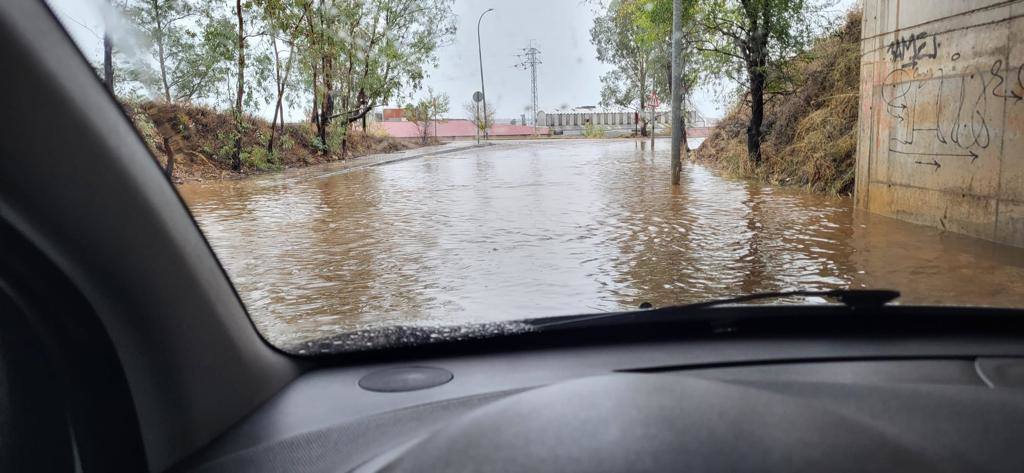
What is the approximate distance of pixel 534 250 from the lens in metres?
7.60

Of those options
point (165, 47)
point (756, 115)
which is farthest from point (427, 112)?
point (165, 47)

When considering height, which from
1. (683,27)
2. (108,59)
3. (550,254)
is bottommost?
(550,254)

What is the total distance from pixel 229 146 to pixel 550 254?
11020 millimetres

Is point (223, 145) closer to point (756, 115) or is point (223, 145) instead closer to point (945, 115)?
point (756, 115)

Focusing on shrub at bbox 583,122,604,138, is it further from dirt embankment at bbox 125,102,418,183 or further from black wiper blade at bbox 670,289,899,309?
black wiper blade at bbox 670,289,899,309

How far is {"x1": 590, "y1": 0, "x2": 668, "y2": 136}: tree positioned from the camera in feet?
69.1

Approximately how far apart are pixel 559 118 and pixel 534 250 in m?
52.5

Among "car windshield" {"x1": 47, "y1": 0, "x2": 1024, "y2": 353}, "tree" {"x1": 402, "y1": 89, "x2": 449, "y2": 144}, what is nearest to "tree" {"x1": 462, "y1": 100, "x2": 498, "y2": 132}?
"tree" {"x1": 402, "y1": 89, "x2": 449, "y2": 144}

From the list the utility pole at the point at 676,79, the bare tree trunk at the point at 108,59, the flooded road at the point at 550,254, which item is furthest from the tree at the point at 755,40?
the bare tree trunk at the point at 108,59

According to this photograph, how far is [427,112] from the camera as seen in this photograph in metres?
41.8

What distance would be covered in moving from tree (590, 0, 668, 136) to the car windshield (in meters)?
0.96

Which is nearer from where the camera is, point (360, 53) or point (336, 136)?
point (360, 53)

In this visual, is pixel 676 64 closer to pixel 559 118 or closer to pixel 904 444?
pixel 904 444

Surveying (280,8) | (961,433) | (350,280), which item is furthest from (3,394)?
(280,8)
